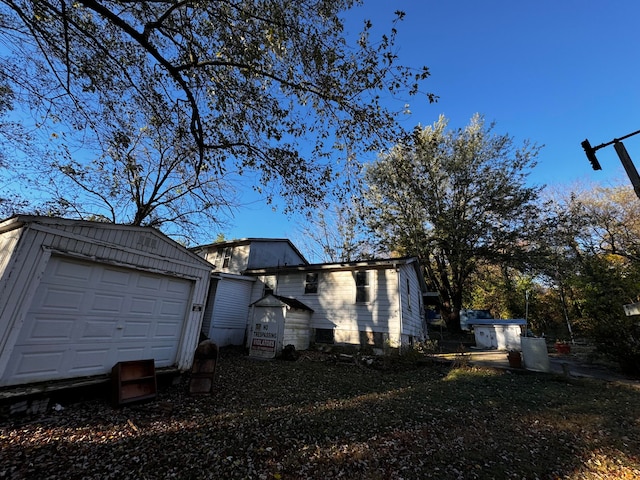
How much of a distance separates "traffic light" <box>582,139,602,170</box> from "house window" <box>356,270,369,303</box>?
8.18m

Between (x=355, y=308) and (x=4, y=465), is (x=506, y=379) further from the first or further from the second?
(x=4, y=465)

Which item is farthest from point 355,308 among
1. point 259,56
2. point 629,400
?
point 259,56

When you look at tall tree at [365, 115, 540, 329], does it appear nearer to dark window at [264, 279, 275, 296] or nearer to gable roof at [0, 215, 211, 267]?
dark window at [264, 279, 275, 296]

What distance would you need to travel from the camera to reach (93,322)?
538cm

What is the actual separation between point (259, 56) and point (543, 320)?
27806mm

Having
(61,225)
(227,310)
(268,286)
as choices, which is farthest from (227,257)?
(61,225)

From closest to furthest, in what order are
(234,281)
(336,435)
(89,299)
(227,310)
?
(336,435) < (89,299) < (227,310) < (234,281)

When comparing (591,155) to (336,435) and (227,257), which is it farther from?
(227,257)

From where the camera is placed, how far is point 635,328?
8.42 metres

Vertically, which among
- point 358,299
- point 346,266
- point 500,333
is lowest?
point 500,333

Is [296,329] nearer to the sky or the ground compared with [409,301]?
nearer to the ground

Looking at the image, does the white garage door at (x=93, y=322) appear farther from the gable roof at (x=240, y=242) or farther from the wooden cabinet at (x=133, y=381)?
the gable roof at (x=240, y=242)

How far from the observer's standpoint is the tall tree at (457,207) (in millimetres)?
17953

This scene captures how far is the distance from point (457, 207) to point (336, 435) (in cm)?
1868
